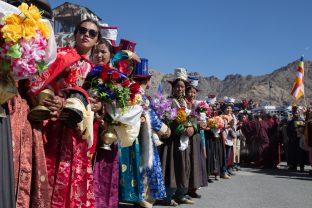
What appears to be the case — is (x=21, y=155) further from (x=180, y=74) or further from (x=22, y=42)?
(x=180, y=74)

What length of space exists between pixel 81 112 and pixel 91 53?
135cm

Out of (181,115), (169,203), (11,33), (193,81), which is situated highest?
(193,81)

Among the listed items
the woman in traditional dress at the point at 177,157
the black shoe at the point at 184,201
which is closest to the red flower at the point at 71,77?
the woman in traditional dress at the point at 177,157

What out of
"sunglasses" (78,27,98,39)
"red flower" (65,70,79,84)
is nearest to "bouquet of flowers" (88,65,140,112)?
"sunglasses" (78,27,98,39)

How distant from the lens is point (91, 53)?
3918mm

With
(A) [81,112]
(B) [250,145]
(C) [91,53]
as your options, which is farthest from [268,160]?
(A) [81,112]

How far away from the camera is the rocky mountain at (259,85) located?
109669 millimetres

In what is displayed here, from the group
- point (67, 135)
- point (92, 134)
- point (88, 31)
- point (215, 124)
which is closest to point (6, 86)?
point (67, 135)

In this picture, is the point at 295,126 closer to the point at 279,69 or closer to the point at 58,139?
the point at 58,139

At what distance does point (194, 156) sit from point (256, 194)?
2095 millimetres

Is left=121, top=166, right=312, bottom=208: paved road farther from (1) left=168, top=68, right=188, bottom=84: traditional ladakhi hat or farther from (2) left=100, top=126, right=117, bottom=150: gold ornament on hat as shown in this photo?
(2) left=100, top=126, right=117, bottom=150: gold ornament on hat

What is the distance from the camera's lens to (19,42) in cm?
213

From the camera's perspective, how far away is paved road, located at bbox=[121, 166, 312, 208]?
686 cm

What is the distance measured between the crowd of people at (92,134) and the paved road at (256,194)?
2.36ft
